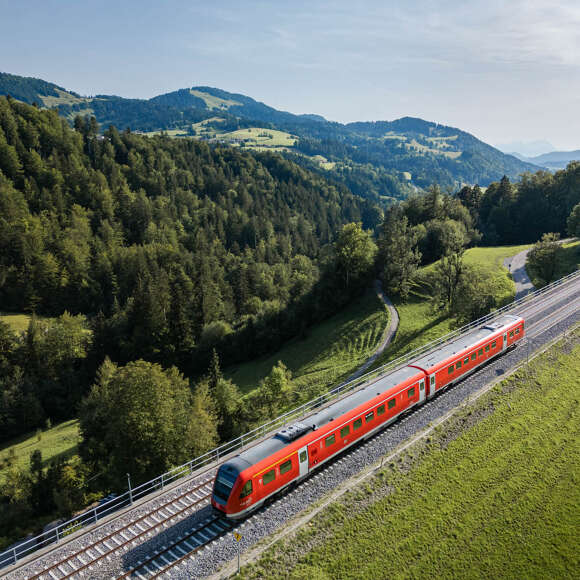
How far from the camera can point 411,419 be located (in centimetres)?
3023

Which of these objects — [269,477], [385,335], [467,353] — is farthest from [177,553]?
[385,335]

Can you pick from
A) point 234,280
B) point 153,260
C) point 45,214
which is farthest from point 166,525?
point 45,214

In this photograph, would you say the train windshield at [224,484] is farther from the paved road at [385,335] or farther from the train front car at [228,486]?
the paved road at [385,335]

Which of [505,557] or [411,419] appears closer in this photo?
[505,557]

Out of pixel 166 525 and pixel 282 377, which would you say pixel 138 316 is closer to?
pixel 282 377

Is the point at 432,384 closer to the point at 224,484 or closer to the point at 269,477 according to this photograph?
the point at 269,477

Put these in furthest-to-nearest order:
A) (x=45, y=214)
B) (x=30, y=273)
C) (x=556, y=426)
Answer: (x=45, y=214) → (x=30, y=273) → (x=556, y=426)

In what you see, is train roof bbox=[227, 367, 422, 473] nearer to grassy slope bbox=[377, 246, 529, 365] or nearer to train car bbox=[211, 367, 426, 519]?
train car bbox=[211, 367, 426, 519]

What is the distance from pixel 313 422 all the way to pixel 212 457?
7.69 meters

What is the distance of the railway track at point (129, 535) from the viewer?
749 inches

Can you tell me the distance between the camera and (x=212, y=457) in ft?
88.9

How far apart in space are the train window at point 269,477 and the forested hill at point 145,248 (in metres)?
53.5

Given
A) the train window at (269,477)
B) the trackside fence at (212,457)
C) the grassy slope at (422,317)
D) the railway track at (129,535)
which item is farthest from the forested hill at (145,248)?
the train window at (269,477)

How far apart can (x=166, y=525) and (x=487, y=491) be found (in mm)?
18031
